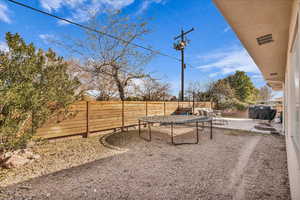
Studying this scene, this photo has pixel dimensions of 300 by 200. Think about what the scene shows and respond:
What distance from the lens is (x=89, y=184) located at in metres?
2.07

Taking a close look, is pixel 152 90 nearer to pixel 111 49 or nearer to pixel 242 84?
pixel 111 49

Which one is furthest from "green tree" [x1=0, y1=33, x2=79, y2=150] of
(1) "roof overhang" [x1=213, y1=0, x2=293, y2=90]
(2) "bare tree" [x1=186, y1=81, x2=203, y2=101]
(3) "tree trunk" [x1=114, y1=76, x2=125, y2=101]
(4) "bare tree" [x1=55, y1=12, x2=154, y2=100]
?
(2) "bare tree" [x1=186, y1=81, x2=203, y2=101]

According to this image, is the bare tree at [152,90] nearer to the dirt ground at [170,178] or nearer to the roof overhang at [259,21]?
the dirt ground at [170,178]

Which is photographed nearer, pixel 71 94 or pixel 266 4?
pixel 266 4

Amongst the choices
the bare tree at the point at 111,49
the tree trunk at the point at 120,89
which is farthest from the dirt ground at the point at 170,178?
the bare tree at the point at 111,49

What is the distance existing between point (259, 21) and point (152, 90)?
775 cm

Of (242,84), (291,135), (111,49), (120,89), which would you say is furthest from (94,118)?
(242,84)

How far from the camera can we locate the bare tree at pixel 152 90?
339 inches

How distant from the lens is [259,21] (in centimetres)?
194

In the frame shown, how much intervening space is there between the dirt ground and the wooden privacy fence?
5.56 ft

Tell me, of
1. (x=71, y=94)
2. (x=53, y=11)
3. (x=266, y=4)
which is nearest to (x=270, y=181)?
(x=266, y=4)

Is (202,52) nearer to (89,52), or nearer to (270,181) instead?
(89,52)

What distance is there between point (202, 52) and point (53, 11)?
1116 centimetres

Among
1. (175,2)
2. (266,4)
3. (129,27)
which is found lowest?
(266,4)
